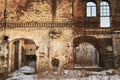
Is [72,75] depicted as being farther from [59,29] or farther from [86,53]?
[86,53]

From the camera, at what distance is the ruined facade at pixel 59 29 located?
1533 cm

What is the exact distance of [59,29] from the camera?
15.6 metres

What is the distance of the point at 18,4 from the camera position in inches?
627

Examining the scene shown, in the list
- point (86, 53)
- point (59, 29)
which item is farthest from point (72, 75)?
point (86, 53)

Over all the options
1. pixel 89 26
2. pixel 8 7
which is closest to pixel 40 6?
pixel 8 7

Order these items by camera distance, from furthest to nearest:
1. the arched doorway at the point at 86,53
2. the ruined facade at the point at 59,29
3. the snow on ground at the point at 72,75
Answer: the arched doorway at the point at 86,53
the ruined facade at the point at 59,29
the snow on ground at the point at 72,75

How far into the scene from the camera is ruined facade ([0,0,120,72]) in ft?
50.3

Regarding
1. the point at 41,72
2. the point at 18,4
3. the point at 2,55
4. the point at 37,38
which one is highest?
the point at 18,4

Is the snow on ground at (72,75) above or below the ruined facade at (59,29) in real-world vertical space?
below

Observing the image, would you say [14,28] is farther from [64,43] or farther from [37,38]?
[64,43]

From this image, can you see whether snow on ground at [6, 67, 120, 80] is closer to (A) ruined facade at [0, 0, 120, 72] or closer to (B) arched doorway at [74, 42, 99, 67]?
(A) ruined facade at [0, 0, 120, 72]

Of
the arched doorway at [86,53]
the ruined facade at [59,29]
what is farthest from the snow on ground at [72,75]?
the arched doorway at [86,53]

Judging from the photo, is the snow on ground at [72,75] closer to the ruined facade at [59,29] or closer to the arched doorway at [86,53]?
the ruined facade at [59,29]

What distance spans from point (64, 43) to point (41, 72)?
7.17 ft
